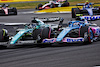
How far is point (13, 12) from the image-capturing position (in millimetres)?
26000

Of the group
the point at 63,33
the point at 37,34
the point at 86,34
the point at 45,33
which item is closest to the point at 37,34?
the point at 37,34

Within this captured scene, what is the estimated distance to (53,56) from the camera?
27.0 ft

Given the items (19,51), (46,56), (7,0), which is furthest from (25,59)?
(7,0)

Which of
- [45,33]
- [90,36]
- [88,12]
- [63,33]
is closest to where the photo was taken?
[45,33]

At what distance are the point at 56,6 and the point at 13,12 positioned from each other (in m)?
7.50

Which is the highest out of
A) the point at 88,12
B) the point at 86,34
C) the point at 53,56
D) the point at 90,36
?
the point at 88,12

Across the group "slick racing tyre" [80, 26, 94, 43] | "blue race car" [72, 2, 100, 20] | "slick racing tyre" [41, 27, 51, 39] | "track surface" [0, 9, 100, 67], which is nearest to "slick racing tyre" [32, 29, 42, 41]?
"slick racing tyre" [41, 27, 51, 39]

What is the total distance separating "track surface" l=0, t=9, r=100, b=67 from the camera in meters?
7.32

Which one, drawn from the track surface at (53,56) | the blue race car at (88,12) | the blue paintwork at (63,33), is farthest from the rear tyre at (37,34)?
the blue race car at (88,12)

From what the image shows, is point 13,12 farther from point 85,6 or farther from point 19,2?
point 19,2

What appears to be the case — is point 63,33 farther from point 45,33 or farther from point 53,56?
point 53,56

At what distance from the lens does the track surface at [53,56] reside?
288 inches

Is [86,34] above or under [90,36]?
above

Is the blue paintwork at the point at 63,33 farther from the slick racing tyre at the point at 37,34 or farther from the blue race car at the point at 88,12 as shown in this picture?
the blue race car at the point at 88,12
